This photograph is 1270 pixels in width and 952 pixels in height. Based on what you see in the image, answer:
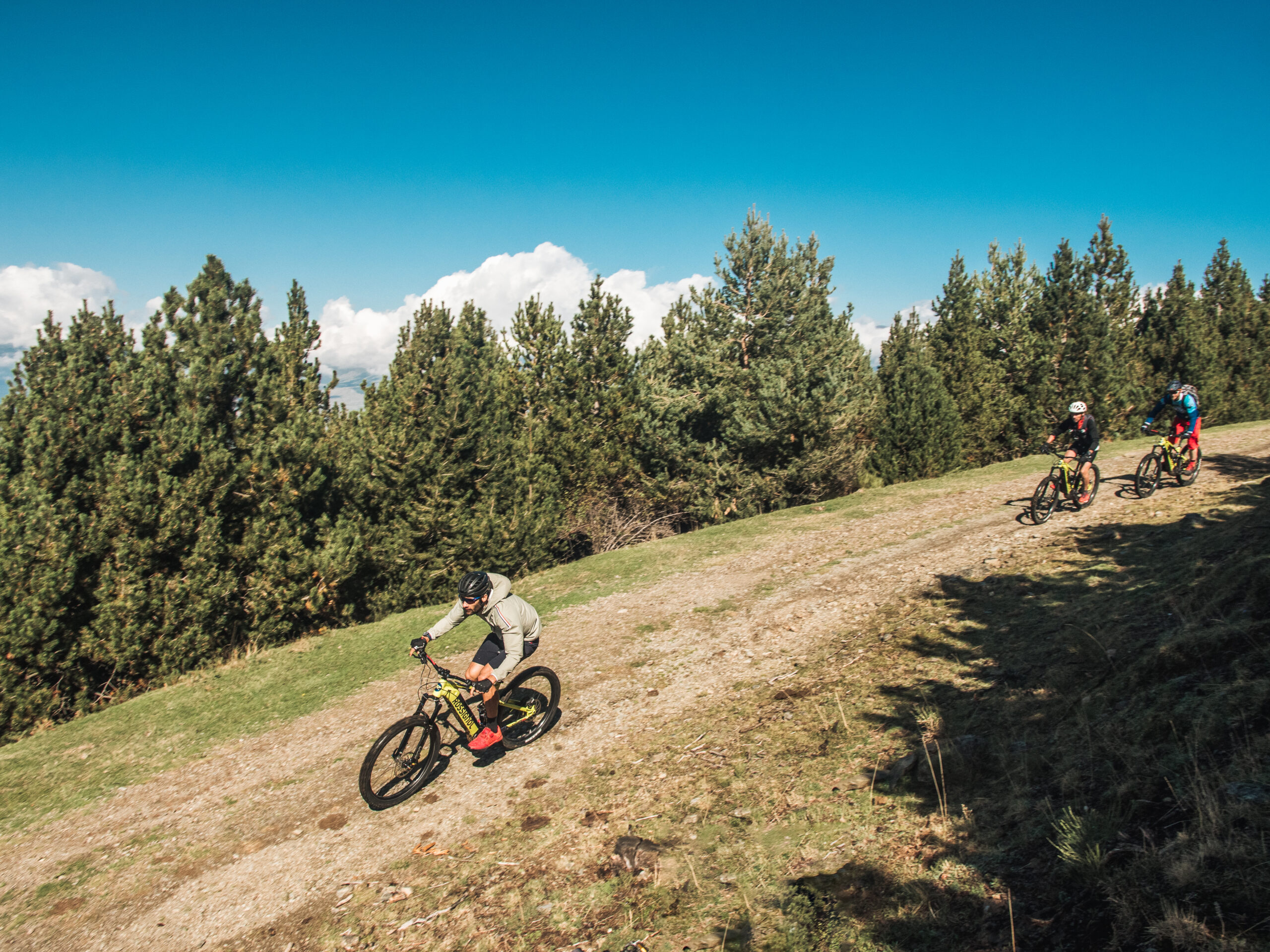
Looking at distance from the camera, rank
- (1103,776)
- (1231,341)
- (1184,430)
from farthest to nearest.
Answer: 1. (1231,341)
2. (1184,430)
3. (1103,776)

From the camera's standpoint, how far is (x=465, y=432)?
54.3ft

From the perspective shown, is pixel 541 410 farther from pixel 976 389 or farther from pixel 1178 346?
pixel 1178 346

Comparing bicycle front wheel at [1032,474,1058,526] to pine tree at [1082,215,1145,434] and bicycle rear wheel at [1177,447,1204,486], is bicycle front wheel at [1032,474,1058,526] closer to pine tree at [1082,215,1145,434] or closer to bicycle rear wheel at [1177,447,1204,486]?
bicycle rear wheel at [1177,447,1204,486]

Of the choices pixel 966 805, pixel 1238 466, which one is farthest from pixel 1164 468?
pixel 966 805

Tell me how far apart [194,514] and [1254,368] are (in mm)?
45775

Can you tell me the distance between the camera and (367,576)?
15.4 metres

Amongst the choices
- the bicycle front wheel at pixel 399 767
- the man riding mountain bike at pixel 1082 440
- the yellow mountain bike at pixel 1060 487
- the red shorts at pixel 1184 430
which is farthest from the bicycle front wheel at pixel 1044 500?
the bicycle front wheel at pixel 399 767

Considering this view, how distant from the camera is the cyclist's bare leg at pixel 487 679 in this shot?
297 inches

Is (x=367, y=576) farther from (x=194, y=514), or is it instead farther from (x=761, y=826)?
(x=761, y=826)

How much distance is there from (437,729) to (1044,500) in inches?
499

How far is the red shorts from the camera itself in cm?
1407

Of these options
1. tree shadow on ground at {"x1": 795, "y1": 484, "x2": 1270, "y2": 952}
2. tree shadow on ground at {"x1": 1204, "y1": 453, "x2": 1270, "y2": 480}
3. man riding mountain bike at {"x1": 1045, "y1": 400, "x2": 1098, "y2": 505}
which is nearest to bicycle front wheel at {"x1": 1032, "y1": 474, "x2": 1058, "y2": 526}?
man riding mountain bike at {"x1": 1045, "y1": 400, "x2": 1098, "y2": 505}

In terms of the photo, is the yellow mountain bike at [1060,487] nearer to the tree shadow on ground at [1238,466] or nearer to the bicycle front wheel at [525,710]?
the tree shadow on ground at [1238,466]

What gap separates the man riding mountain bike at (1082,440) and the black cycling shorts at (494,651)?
473 inches
